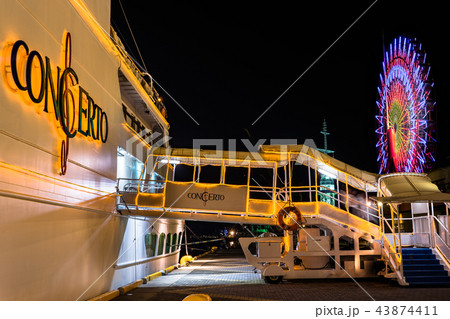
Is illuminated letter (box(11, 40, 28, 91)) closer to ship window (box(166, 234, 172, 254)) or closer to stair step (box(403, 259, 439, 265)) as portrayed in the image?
stair step (box(403, 259, 439, 265))

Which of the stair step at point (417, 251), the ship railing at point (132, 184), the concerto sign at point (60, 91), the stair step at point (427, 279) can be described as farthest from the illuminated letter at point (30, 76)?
the stair step at point (417, 251)

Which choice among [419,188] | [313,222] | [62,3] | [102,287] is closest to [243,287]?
[313,222]

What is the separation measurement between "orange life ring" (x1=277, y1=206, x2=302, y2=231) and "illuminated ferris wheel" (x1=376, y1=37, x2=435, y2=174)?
7.19 m

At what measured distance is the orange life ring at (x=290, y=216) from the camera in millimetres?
15844

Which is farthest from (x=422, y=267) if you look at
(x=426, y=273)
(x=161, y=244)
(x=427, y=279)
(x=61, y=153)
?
(x=61, y=153)

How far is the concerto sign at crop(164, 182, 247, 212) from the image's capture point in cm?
1582

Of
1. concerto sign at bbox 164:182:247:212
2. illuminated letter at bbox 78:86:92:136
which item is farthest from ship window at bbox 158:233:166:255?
illuminated letter at bbox 78:86:92:136

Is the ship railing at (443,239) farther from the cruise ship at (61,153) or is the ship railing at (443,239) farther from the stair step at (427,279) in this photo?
the cruise ship at (61,153)

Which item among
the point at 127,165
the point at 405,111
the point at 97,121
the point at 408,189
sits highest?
the point at 405,111

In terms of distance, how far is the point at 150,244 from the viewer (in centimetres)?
1922

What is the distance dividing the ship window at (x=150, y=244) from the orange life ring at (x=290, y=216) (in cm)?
589

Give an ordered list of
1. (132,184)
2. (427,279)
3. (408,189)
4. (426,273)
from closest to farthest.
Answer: (427,279) → (426,273) → (408,189) → (132,184)

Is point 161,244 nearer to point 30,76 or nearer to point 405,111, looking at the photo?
point 405,111

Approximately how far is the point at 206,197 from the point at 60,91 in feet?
24.2
